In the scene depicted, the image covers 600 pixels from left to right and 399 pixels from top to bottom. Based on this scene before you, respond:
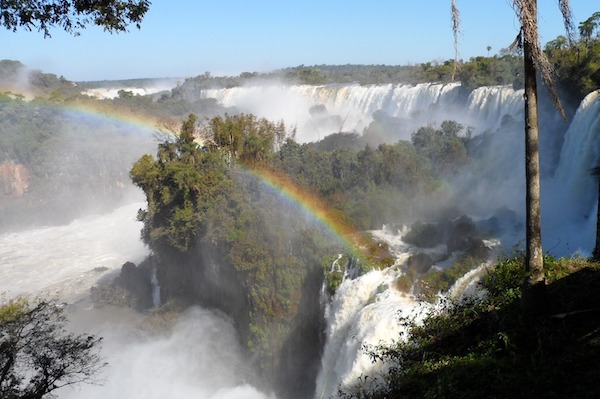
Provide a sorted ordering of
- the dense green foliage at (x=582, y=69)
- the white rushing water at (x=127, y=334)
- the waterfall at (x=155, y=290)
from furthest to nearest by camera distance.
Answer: the waterfall at (x=155, y=290) → the dense green foliage at (x=582, y=69) → the white rushing water at (x=127, y=334)

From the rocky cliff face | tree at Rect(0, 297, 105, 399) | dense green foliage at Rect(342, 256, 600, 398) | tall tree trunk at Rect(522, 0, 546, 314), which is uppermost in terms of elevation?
tall tree trunk at Rect(522, 0, 546, 314)

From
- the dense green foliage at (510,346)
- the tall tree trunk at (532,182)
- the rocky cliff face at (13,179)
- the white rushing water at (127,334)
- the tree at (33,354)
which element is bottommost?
the white rushing water at (127,334)

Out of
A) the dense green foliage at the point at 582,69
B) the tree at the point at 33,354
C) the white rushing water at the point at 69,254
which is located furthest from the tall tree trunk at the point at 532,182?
the white rushing water at the point at 69,254

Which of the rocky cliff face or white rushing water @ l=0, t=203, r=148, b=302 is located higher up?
the rocky cliff face

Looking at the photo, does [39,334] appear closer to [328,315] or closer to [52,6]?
[52,6]

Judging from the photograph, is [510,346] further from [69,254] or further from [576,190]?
[69,254]

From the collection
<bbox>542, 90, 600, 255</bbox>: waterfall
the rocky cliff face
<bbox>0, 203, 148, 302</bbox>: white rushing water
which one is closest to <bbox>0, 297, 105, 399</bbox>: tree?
<bbox>542, 90, 600, 255</bbox>: waterfall

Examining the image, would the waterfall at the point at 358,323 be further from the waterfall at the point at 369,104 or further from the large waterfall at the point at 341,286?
the waterfall at the point at 369,104

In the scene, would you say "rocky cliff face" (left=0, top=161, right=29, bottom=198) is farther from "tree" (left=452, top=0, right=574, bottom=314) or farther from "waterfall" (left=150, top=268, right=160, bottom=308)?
"tree" (left=452, top=0, right=574, bottom=314)
